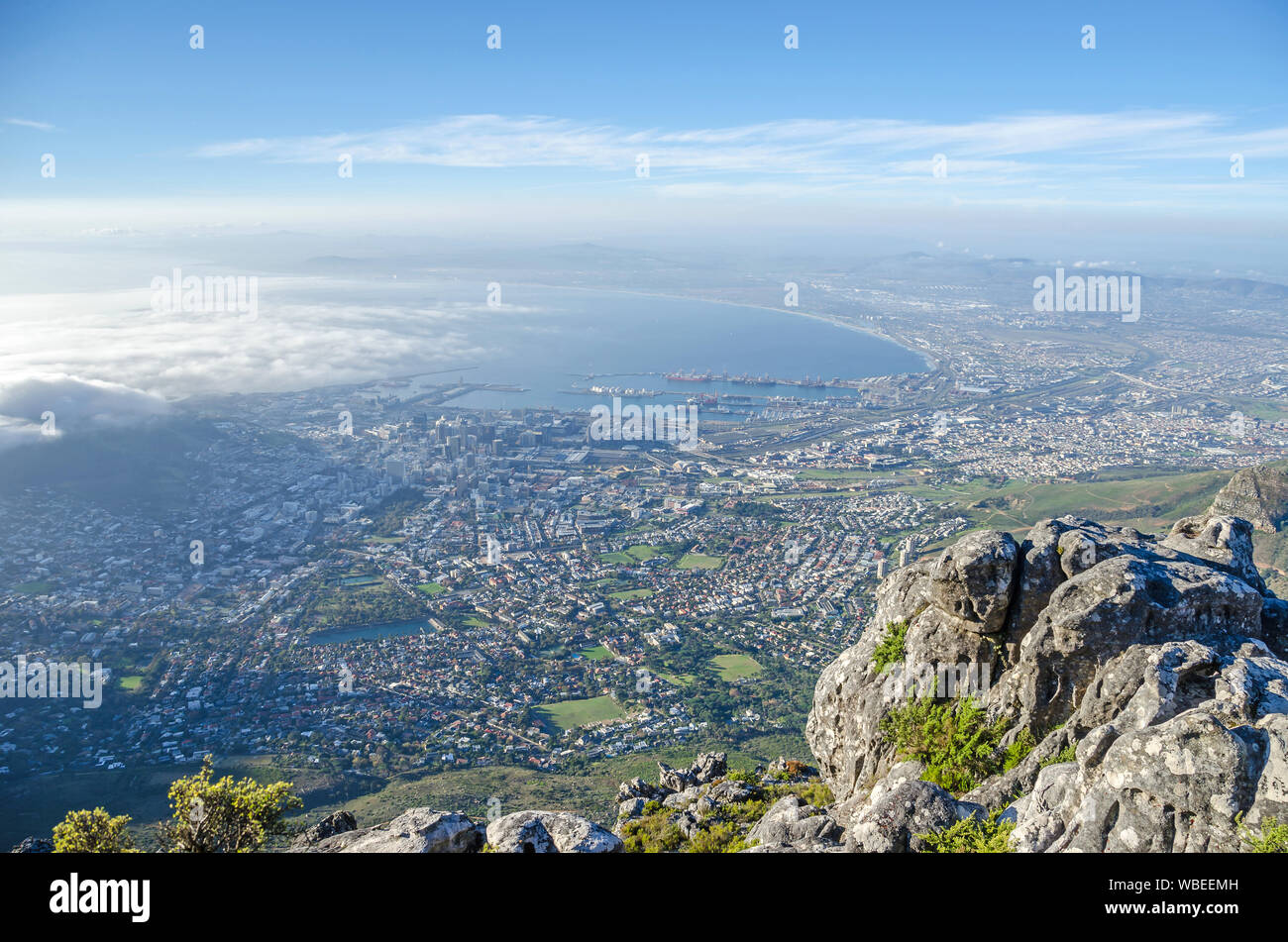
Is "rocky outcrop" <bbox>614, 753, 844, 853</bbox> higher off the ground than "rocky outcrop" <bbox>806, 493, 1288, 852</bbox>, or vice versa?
"rocky outcrop" <bbox>806, 493, 1288, 852</bbox>

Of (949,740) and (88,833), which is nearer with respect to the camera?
(88,833)

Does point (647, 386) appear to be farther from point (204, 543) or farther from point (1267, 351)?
point (1267, 351)

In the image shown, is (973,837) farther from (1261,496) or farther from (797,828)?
(1261,496)

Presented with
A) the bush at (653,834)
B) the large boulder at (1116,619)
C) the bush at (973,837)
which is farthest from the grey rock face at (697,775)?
the bush at (973,837)

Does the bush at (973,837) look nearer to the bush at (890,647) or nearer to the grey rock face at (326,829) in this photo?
the bush at (890,647)

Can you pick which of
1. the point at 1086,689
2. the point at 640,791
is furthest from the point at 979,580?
the point at 640,791

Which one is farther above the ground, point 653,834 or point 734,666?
point 653,834

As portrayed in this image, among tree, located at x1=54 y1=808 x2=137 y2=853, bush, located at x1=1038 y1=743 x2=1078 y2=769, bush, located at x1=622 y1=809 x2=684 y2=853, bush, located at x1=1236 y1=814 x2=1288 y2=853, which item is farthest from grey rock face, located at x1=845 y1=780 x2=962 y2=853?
tree, located at x1=54 y1=808 x2=137 y2=853

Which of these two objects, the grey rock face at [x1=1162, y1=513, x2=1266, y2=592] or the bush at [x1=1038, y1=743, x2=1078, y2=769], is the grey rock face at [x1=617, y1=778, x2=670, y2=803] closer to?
the bush at [x1=1038, y1=743, x2=1078, y2=769]
